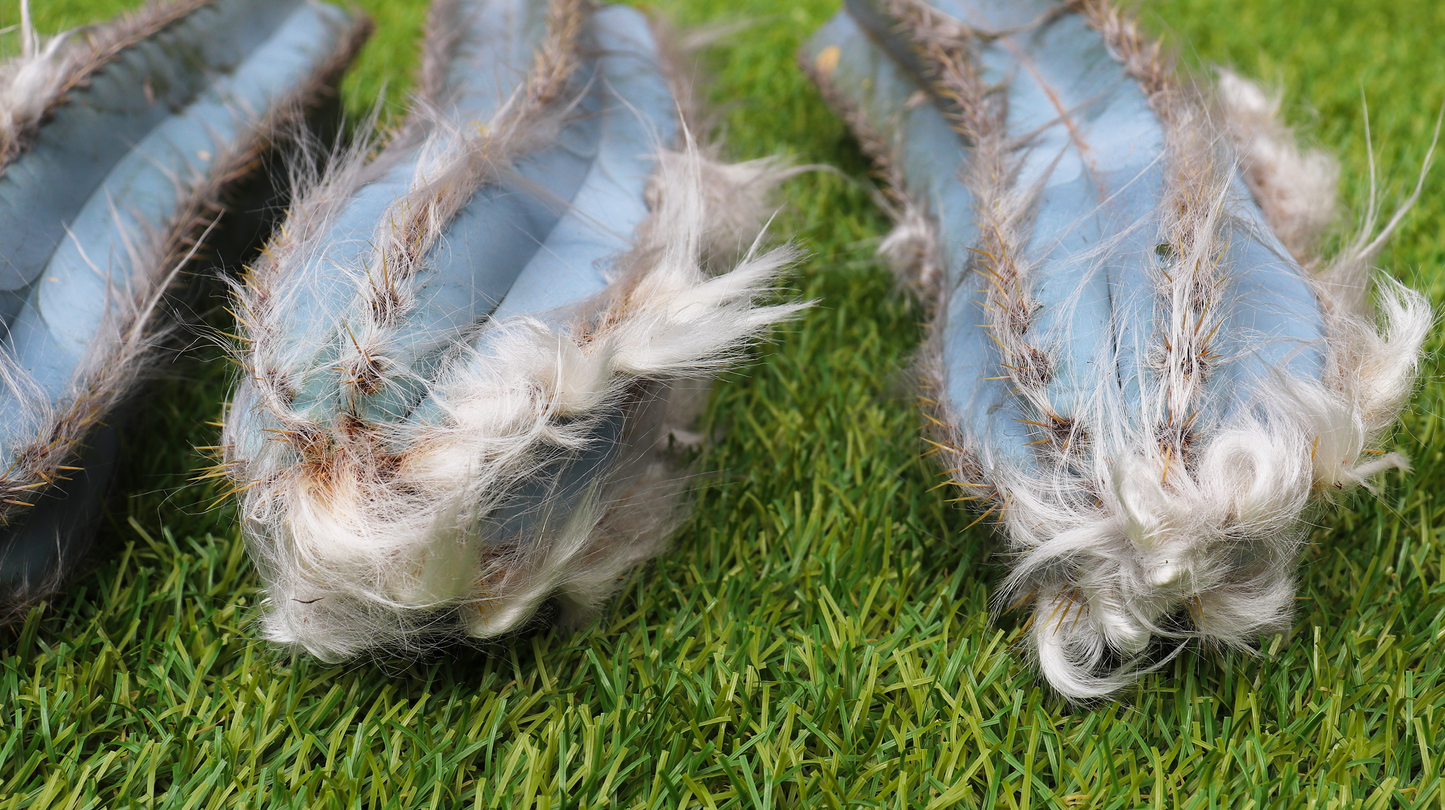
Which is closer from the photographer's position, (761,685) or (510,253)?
(761,685)


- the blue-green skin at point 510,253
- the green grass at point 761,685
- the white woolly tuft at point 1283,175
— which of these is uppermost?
the blue-green skin at point 510,253

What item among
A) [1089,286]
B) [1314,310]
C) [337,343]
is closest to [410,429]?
[337,343]

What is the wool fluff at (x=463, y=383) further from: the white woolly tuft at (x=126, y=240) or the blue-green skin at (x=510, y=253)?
the white woolly tuft at (x=126, y=240)

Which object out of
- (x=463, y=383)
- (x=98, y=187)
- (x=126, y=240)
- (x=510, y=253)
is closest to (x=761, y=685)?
(x=463, y=383)

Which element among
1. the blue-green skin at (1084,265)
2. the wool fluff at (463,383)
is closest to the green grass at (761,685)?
the wool fluff at (463,383)

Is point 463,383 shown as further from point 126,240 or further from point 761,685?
point 126,240

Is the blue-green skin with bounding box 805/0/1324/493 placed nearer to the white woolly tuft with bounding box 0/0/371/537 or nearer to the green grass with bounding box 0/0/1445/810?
the green grass with bounding box 0/0/1445/810

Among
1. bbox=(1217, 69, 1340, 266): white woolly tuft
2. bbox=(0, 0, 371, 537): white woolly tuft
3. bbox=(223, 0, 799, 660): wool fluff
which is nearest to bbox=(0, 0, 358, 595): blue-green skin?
bbox=(0, 0, 371, 537): white woolly tuft
